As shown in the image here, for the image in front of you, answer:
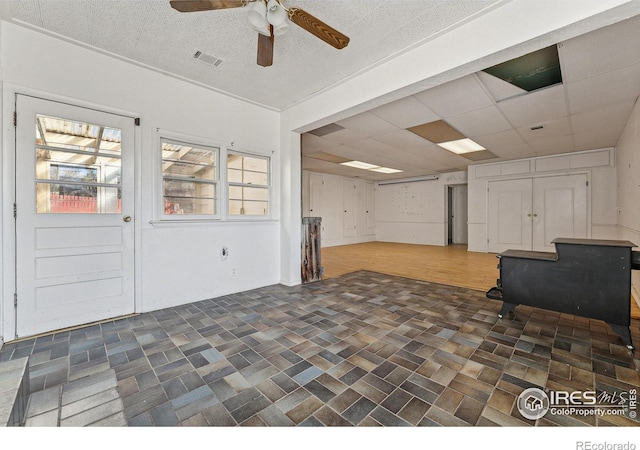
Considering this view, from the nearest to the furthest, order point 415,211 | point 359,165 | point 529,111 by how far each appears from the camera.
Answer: point 529,111, point 359,165, point 415,211

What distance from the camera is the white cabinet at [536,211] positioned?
623 centimetres

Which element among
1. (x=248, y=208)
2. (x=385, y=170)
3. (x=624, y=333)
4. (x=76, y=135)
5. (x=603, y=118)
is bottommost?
(x=624, y=333)

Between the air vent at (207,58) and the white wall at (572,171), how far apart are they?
23.6ft

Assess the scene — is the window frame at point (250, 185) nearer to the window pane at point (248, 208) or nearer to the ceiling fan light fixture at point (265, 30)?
the window pane at point (248, 208)

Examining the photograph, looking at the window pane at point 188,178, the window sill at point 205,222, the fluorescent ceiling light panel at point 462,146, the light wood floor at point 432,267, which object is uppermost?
the fluorescent ceiling light panel at point 462,146

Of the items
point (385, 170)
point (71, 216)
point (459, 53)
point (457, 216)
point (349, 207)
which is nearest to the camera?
point (459, 53)

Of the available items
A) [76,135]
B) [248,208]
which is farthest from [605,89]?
[76,135]

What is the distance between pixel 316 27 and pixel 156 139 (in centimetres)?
222

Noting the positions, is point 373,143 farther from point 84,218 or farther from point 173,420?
point 173,420

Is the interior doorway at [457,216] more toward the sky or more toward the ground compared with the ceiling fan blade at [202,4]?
more toward the ground

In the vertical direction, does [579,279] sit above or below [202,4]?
below

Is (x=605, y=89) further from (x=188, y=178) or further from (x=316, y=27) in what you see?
(x=188, y=178)

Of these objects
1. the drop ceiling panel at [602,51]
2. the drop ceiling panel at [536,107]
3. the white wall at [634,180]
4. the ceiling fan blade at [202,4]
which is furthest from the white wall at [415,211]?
the ceiling fan blade at [202,4]

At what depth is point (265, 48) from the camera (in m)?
2.23
